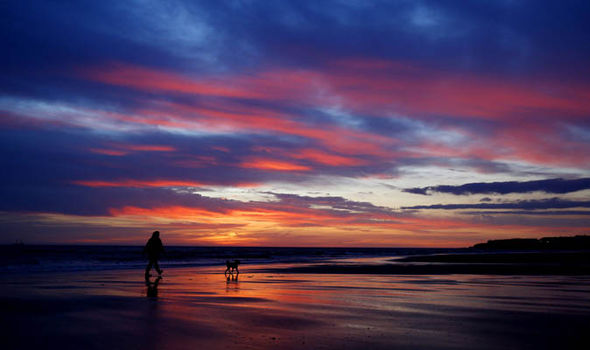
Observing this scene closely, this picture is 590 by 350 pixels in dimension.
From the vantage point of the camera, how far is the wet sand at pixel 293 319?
25.0 ft

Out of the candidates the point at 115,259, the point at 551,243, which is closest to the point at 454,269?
the point at 115,259

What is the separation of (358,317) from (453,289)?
8096 mm

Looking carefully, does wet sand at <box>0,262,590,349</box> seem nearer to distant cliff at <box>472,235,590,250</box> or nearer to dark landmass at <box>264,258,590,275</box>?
dark landmass at <box>264,258,590,275</box>

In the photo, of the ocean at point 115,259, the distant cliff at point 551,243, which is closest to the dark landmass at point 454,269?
the ocean at point 115,259

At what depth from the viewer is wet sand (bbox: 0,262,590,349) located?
25.0 feet

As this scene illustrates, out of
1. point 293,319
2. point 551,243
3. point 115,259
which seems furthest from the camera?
point 551,243

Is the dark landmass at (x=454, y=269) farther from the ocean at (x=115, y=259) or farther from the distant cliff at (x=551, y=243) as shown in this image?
the distant cliff at (x=551, y=243)

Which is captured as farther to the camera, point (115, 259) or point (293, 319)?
point (115, 259)

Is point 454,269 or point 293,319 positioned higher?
point 293,319

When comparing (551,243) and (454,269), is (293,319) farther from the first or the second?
(551,243)

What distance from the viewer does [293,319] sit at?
9914 millimetres

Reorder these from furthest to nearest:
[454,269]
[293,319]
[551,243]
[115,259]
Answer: [551,243] → [115,259] → [454,269] → [293,319]

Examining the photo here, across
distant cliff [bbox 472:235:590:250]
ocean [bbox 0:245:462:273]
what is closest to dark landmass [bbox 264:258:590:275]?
ocean [bbox 0:245:462:273]

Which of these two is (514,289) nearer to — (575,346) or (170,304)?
(575,346)
